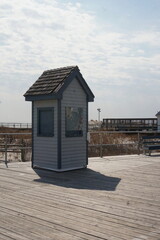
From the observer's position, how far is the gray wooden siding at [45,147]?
1034 centimetres

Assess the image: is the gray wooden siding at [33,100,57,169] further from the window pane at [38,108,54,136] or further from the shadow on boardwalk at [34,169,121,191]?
the shadow on boardwalk at [34,169,121,191]

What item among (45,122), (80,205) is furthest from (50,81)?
(80,205)

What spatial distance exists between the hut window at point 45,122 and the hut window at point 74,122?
Answer: 47 cm

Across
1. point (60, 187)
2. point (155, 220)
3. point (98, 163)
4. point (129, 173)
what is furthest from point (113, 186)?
point (98, 163)

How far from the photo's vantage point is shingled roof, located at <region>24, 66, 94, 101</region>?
10273mm

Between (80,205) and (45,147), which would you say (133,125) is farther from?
(80,205)

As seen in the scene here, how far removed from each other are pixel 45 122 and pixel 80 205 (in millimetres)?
5007

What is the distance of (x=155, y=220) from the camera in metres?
5.25

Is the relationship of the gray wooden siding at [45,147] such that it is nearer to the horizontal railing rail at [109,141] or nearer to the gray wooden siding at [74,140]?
the gray wooden siding at [74,140]

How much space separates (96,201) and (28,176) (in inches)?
132

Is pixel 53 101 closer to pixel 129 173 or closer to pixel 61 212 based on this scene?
pixel 129 173

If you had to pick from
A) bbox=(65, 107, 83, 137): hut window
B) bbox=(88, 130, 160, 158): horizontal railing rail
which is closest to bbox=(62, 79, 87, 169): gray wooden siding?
bbox=(65, 107, 83, 137): hut window

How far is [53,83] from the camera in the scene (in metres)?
10.6

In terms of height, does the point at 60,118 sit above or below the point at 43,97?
below
